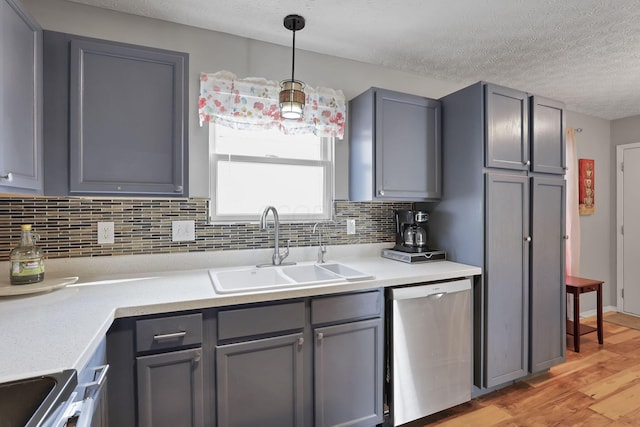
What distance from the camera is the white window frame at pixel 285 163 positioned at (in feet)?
6.77

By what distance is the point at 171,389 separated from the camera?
1351 mm

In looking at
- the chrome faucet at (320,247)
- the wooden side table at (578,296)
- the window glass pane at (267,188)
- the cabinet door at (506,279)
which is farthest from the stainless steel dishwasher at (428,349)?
the wooden side table at (578,296)

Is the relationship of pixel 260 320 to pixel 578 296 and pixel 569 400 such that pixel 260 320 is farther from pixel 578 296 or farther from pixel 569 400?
pixel 578 296

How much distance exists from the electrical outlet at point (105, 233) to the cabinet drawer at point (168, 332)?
2.40 feet

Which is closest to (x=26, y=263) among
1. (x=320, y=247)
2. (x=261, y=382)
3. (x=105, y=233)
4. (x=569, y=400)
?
(x=105, y=233)

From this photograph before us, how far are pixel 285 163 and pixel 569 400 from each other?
2487 millimetres

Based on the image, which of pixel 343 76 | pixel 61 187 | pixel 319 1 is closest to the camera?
pixel 61 187

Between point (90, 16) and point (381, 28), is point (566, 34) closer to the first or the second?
point (381, 28)

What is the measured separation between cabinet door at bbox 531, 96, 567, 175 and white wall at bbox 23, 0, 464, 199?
1.00m

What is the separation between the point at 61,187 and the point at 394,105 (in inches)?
76.1

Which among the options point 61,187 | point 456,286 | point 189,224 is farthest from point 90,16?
point 456,286

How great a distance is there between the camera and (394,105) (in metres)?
2.22

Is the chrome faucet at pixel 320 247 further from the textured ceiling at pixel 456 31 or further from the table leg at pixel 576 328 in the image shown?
the table leg at pixel 576 328

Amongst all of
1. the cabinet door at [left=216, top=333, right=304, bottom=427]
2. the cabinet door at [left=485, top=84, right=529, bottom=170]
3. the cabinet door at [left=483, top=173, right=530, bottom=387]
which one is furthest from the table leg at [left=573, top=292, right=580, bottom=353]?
the cabinet door at [left=216, top=333, right=304, bottom=427]
